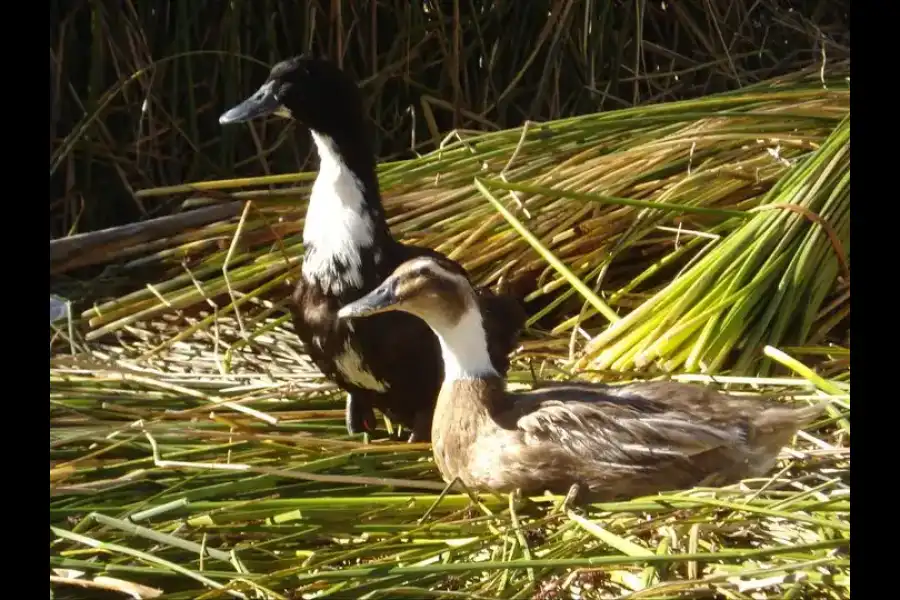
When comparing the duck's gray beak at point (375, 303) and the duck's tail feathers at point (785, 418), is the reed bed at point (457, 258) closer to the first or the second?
the duck's tail feathers at point (785, 418)

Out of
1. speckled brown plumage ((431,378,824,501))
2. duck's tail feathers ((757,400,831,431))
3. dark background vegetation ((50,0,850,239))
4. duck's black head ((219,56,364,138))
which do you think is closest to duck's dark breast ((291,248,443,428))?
speckled brown plumage ((431,378,824,501))

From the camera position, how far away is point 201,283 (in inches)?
136

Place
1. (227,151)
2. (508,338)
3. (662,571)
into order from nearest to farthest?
(662,571) → (508,338) → (227,151)

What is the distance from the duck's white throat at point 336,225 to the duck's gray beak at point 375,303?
0.71 ft

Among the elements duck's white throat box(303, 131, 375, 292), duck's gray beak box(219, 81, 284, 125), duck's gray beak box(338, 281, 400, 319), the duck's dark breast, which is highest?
duck's gray beak box(219, 81, 284, 125)

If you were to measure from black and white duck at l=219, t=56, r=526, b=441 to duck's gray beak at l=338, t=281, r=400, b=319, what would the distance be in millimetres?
193

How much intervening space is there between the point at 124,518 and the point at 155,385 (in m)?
0.74

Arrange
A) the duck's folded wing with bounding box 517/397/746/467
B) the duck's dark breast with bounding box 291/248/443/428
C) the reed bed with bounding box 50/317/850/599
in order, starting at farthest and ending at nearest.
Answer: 1. the duck's dark breast with bounding box 291/248/443/428
2. the duck's folded wing with bounding box 517/397/746/467
3. the reed bed with bounding box 50/317/850/599

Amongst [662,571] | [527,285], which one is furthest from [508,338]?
[662,571]

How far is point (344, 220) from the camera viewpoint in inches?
106

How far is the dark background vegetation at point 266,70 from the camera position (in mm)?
3939

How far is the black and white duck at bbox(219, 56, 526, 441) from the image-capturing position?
2.64 meters

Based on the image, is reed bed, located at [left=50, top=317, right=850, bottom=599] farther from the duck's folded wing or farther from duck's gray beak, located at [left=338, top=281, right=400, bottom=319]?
duck's gray beak, located at [left=338, top=281, right=400, bottom=319]
